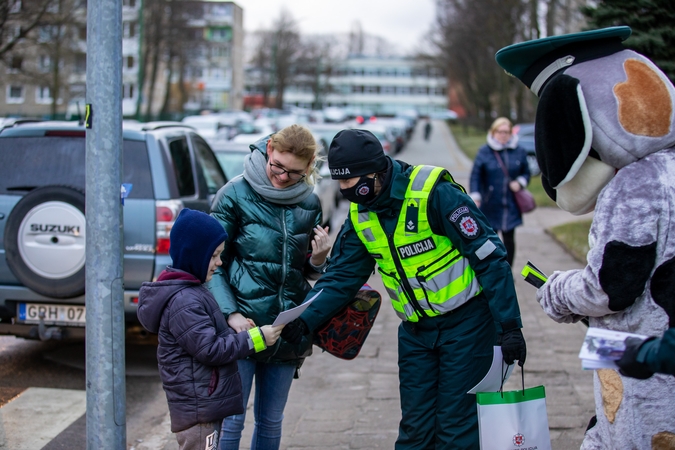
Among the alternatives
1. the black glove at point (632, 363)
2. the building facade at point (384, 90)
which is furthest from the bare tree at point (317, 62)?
the black glove at point (632, 363)

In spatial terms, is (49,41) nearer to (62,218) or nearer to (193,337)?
(62,218)

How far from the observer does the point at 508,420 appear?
3227 millimetres

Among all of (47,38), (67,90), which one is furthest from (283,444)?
(67,90)

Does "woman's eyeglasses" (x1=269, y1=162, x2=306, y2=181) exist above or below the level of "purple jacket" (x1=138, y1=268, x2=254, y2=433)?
above

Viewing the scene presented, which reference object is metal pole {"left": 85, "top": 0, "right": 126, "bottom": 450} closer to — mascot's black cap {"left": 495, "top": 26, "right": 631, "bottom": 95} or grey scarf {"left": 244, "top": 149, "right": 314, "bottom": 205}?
grey scarf {"left": 244, "top": 149, "right": 314, "bottom": 205}

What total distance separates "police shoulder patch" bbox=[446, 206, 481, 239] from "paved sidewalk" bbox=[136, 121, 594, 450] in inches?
79.8

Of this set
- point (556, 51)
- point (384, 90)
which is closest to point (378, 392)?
point (556, 51)

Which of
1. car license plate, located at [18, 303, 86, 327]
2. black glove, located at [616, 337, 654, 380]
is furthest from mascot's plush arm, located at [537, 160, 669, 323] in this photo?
car license plate, located at [18, 303, 86, 327]

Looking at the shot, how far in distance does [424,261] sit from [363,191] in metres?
0.41

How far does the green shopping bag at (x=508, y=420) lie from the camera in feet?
10.5

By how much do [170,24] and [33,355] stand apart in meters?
43.9

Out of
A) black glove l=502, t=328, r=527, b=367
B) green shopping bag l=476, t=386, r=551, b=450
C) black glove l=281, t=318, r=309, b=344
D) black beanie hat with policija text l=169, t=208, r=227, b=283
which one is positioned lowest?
green shopping bag l=476, t=386, r=551, b=450

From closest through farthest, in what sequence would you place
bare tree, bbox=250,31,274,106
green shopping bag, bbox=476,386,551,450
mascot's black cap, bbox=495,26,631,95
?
mascot's black cap, bbox=495,26,631,95, green shopping bag, bbox=476,386,551,450, bare tree, bbox=250,31,274,106

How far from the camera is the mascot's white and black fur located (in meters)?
2.64
